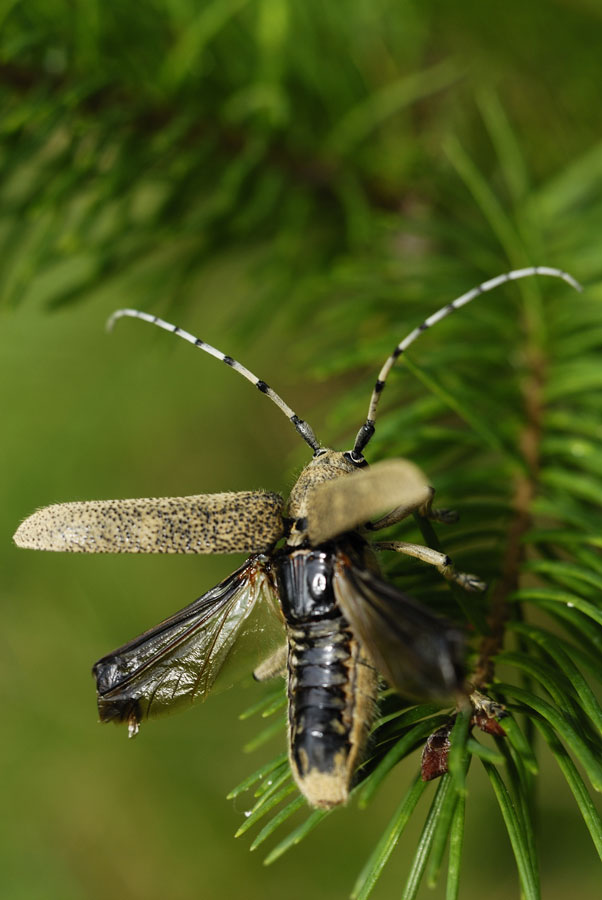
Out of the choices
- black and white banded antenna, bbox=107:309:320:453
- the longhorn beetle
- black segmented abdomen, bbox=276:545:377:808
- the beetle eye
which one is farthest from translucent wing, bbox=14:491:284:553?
black and white banded antenna, bbox=107:309:320:453

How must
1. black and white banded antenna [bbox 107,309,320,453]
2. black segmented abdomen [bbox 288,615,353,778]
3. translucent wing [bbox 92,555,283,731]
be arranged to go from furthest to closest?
1. black and white banded antenna [bbox 107,309,320,453]
2. translucent wing [bbox 92,555,283,731]
3. black segmented abdomen [bbox 288,615,353,778]

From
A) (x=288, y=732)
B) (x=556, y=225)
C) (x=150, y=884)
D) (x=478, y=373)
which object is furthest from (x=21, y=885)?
(x=556, y=225)

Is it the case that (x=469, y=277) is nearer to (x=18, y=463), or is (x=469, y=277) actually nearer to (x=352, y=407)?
(x=352, y=407)

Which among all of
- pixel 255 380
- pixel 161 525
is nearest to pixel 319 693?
pixel 161 525

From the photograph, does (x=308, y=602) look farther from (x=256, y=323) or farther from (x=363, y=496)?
(x=256, y=323)

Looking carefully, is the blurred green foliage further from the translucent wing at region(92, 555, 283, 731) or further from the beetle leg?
the translucent wing at region(92, 555, 283, 731)

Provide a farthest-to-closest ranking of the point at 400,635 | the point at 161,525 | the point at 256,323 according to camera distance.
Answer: the point at 256,323
the point at 161,525
the point at 400,635

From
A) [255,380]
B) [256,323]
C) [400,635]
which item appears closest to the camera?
[400,635]

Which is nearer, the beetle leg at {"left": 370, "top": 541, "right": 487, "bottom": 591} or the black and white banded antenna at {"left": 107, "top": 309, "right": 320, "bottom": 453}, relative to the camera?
the beetle leg at {"left": 370, "top": 541, "right": 487, "bottom": 591}
